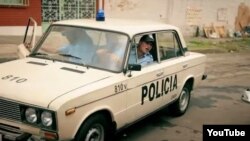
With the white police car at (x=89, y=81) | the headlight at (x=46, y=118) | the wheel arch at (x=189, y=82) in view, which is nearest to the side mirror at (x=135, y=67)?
the white police car at (x=89, y=81)

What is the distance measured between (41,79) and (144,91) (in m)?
1.59

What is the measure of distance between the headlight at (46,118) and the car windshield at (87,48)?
1275 mm

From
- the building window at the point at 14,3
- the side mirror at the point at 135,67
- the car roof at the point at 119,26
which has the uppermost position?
the building window at the point at 14,3

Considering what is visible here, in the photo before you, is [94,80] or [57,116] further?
[94,80]

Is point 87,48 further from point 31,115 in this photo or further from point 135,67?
point 31,115

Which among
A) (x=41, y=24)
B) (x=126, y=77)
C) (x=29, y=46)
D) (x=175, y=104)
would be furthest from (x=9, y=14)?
(x=126, y=77)

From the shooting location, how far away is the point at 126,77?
5.26 metres

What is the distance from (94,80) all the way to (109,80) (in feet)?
0.69

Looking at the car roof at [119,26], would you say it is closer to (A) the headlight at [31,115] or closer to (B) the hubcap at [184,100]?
(B) the hubcap at [184,100]

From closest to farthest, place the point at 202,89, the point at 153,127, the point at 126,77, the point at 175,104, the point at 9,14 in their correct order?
the point at 126,77 → the point at 153,127 → the point at 175,104 → the point at 202,89 → the point at 9,14

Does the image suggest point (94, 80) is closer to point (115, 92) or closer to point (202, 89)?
point (115, 92)

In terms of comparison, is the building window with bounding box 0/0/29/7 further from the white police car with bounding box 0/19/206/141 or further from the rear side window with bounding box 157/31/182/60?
the rear side window with bounding box 157/31/182/60

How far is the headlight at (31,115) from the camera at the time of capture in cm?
431

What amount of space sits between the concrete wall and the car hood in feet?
41.3
